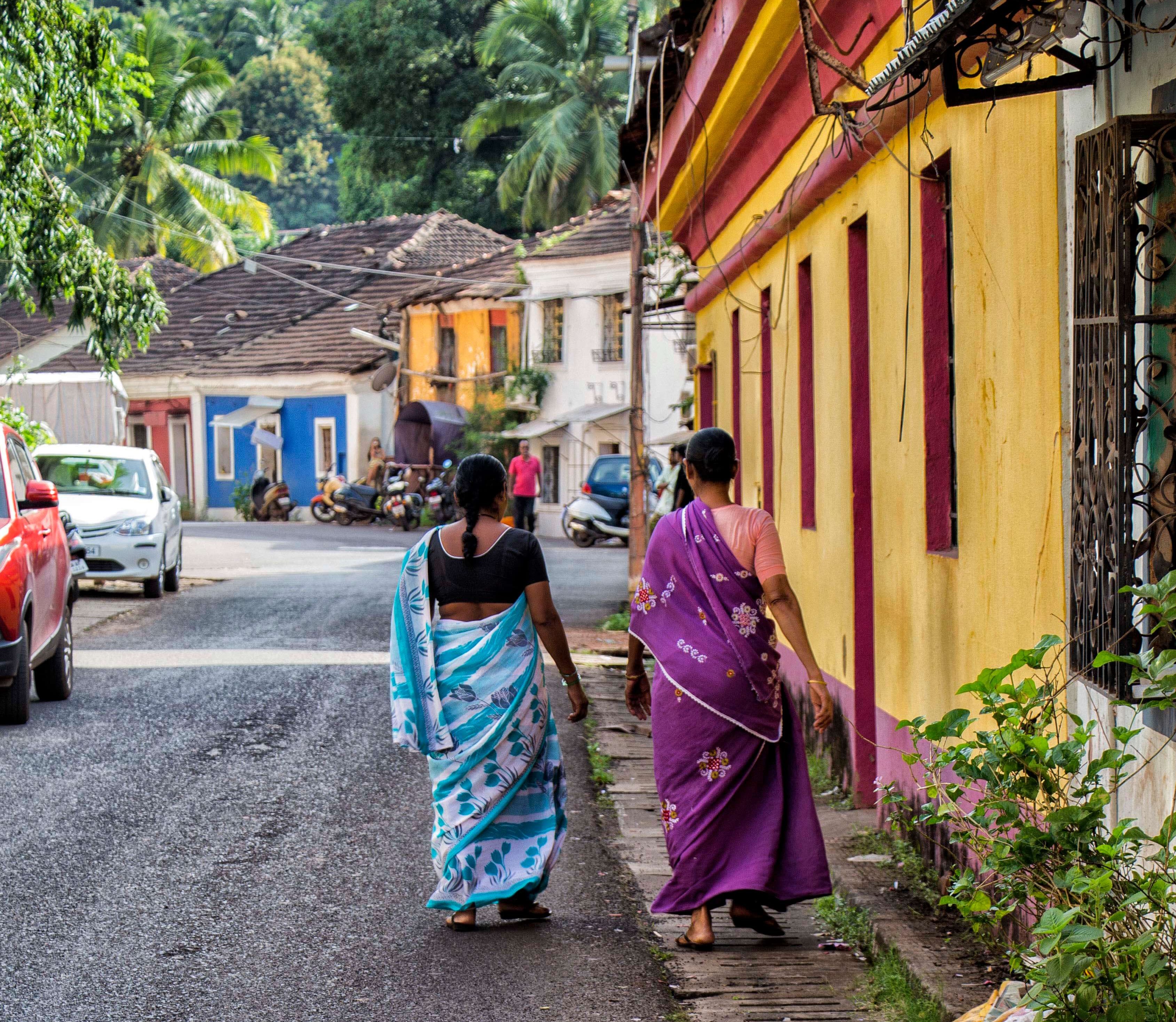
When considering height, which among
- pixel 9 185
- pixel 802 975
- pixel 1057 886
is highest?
pixel 9 185

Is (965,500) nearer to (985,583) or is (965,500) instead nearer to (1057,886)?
(985,583)

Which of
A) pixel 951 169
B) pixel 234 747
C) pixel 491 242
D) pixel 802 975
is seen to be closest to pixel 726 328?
pixel 234 747

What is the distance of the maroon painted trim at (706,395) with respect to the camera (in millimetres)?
15562

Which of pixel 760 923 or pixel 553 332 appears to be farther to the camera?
pixel 553 332

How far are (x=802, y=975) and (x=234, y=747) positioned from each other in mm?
4701

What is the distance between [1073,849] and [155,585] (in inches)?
621

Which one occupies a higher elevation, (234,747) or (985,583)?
(985,583)

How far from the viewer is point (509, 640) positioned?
5910 mm

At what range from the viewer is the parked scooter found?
30906 mm

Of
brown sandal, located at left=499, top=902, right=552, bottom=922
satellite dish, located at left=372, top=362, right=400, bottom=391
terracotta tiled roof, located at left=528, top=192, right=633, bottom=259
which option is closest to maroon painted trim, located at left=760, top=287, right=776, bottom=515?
brown sandal, located at left=499, top=902, right=552, bottom=922

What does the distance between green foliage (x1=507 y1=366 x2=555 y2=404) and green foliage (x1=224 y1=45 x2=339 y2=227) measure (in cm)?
1864

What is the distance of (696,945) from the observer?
5570 millimetres

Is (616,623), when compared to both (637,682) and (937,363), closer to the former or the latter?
(937,363)

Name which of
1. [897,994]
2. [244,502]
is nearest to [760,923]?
[897,994]
